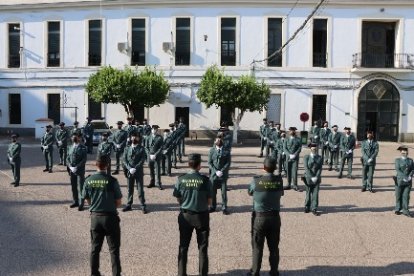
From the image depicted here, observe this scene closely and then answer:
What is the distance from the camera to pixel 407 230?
9.43 metres

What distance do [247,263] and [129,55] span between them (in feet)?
80.0

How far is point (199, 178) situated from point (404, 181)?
20.4 feet

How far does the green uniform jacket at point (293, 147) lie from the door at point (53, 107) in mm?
21650

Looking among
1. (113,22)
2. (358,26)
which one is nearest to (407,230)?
(358,26)

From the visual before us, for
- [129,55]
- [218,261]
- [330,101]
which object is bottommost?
[218,261]

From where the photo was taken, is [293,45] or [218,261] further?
[293,45]

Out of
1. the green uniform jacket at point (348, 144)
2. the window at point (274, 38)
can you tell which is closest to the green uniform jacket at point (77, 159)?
the green uniform jacket at point (348, 144)

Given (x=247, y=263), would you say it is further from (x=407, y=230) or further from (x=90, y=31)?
(x=90, y=31)

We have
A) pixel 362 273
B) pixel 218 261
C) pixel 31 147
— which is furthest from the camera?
pixel 31 147

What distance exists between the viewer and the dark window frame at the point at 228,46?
2941cm

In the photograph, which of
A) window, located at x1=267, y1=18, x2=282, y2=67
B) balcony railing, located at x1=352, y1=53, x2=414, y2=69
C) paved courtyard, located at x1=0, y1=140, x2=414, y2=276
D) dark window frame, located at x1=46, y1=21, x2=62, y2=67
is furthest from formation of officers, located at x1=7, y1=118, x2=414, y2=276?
dark window frame, located at x1=46, y1=21, x2=62, y2=67

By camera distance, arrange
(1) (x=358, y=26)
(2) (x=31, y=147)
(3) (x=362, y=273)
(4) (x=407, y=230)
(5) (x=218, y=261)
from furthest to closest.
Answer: (1) (x=358, y=26) → (2) (x=31, y=147) → (4) (x=407, y=230) → (5) (x=218, y=261) → (3) (x=362, y=273)

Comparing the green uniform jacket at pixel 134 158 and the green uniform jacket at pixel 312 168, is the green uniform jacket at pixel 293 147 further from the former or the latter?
the green uniform jacket at pixel 134 158

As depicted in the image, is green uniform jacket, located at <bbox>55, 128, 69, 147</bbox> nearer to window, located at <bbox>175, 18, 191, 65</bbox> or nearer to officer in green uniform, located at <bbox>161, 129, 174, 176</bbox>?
officer in green uniform, located at <bbox>161, 129, 174, 176</bbox>
